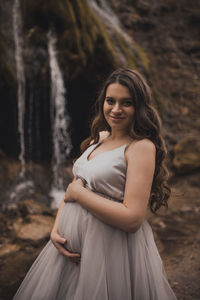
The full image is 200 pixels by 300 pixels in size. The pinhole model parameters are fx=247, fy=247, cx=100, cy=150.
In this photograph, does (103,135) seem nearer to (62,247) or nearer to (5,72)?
(62,247)

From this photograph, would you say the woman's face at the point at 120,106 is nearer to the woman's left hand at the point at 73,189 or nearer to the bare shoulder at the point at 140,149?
the bare shoulder at the point at 140,149

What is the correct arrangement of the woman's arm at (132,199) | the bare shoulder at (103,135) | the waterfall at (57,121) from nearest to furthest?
1. the woman's arm at (132,199)
2. the bare shoulder at (103,135)
3. the waterfall at (57,121)

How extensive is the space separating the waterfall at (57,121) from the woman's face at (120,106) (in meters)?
4.45

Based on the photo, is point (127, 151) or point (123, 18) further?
point (123, 18)

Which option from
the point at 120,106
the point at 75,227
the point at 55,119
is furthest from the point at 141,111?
the point at 55,119

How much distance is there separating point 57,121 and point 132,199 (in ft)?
17.2

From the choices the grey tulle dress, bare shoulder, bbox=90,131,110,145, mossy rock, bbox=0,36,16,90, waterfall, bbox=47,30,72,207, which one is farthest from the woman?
mossy rock, bbox=0,36,16,90

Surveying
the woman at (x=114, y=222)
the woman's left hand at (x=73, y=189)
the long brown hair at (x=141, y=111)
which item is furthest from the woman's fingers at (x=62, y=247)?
the long brown hair at (x=141, y=111)

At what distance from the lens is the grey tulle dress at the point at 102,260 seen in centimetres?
139

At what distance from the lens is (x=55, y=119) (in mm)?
6266

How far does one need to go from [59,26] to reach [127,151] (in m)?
4.94

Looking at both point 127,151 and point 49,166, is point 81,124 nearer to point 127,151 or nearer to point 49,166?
point 49,166

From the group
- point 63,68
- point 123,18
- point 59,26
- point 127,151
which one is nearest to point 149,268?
point 127,151

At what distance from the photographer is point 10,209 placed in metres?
5.04
